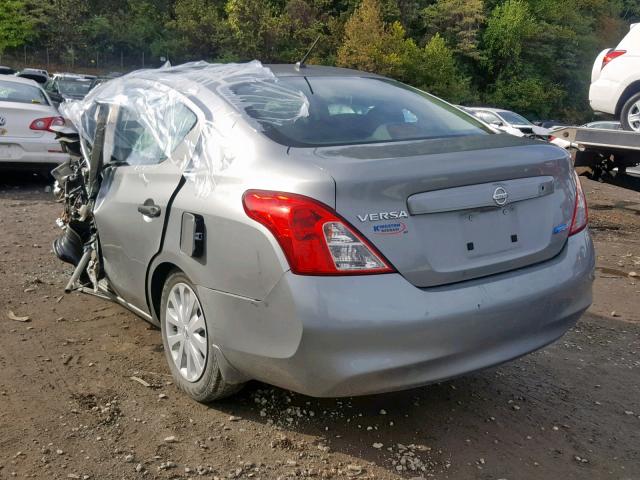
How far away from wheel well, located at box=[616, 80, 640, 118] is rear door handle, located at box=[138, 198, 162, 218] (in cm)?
703

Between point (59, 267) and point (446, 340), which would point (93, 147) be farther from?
point (446, 340)

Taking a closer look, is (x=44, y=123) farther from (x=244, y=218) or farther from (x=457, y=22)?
(x=457, y=22)

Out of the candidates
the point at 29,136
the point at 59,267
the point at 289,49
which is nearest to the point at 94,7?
the point at 289,49

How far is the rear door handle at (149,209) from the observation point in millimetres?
3358

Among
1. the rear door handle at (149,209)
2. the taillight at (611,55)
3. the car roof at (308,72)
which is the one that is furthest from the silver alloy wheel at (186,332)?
the taillight at (611,55)

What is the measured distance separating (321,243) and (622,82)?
7268mm

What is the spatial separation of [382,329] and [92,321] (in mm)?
2614

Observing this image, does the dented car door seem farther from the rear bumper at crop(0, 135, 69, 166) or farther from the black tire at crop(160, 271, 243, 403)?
the rear bumper at crop(0, 135, 69, 166)

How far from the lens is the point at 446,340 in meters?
2.66

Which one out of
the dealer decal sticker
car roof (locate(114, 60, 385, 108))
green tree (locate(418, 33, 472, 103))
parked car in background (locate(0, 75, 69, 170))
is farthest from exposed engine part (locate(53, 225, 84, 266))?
green tree (locate(418, 33, 472, 103))

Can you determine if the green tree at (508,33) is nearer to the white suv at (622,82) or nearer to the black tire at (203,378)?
the white suv at (622,82)

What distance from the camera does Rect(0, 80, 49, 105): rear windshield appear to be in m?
9.27

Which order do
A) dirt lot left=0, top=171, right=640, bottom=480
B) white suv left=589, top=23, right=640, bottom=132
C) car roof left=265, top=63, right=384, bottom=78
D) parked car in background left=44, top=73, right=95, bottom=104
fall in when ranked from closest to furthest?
dirt lot left=0, top=171, right=640, bottom=480
car roof left=265, top=63, right=384, bottom=78
white suv left=589, top=23, right=640, bottom=132
parked car in background left=44, top=73, right=95, bottom=104

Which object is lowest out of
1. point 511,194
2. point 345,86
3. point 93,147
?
point 93,147
